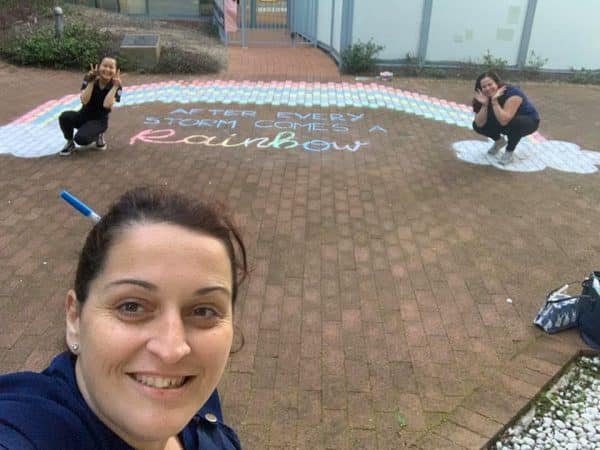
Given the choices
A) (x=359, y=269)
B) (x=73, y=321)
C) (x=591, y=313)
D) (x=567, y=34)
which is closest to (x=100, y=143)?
(x=359, y=269)

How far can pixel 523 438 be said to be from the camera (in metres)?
2.85

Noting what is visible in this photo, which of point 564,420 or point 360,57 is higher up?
point 360,57

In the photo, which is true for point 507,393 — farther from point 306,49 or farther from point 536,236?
point 306,49

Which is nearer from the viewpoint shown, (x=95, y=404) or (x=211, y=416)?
(x=95, y=404)

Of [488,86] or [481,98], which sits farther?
[481,98]

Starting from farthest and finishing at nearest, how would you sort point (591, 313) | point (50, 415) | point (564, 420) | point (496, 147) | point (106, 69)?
1. point (496, 147)
2. point (106, 69)
3. point (591, 313)
4. point (564, 420)
5. point (50, 415)

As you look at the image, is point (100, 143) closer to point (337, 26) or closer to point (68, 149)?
point (68, 149)

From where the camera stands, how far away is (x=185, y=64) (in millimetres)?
10711

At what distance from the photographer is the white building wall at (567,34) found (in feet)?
35.5

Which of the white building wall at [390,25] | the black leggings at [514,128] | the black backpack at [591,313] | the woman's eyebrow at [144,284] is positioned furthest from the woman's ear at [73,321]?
the white building wall at [390,25]

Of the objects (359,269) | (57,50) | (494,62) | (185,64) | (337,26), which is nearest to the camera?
(359,269)

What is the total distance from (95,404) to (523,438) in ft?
7.92

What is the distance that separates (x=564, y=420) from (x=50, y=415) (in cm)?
276

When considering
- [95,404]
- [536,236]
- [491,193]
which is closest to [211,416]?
[95,404]
